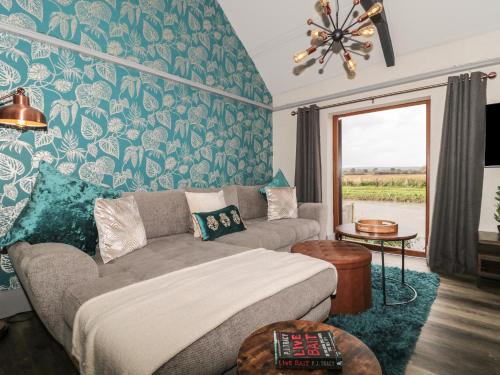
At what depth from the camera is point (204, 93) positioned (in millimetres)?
3730

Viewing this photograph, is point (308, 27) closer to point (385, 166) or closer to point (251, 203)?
point (385, 166)

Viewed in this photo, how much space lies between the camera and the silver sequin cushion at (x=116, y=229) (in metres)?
1.92

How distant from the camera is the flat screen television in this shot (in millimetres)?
2830

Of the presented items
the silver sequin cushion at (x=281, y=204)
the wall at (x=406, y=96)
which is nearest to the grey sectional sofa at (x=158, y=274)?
the silver sequin cushion at (x=281, y=204)

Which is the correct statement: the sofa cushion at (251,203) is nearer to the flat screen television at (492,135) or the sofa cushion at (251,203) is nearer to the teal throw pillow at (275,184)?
the teal throw pillow at (275,184)

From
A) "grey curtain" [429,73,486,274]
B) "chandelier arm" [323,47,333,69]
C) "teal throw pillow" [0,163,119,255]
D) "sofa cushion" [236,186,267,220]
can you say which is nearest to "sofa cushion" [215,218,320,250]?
"sofa cushion" [236,186,267,220]

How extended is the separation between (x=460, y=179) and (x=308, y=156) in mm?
1995

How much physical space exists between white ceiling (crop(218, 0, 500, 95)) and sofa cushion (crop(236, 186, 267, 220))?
6.75ft

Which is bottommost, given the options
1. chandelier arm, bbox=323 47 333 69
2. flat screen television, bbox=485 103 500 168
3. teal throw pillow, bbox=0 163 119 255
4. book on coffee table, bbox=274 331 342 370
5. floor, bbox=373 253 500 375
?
floor, bbox=373 253 500 375

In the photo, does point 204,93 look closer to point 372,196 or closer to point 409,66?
point 409,66

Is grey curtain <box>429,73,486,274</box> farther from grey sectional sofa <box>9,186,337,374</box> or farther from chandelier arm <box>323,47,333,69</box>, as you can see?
grey sectional sofa <box>9,186,337,374</box>

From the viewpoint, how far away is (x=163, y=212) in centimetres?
264

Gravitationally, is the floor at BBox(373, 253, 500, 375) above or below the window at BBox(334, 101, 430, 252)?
below

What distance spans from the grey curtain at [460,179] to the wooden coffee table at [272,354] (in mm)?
2723
